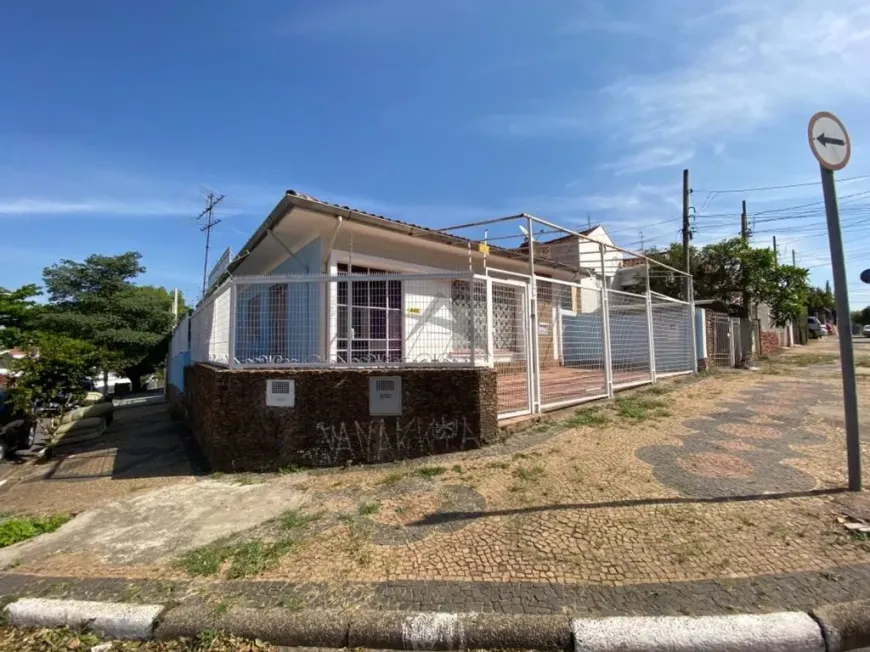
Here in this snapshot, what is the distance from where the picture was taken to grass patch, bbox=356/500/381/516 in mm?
3940

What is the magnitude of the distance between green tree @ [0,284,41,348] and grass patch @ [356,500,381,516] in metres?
20.8

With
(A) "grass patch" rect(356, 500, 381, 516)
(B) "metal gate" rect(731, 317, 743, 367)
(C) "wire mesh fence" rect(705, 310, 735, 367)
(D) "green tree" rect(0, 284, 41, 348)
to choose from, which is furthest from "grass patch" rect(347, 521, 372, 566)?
(D) "green tree" rect(0, 284, 41, 348)

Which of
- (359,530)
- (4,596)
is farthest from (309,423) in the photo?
(4,596)

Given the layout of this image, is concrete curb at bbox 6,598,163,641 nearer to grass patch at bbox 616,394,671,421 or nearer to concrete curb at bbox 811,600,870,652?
concrete curb at bbox 811,600,870,652

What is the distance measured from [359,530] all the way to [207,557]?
115cm

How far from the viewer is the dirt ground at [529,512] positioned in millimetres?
2967

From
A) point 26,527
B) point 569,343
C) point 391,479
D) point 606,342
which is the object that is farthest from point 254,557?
point 606,342

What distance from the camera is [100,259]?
967 inches

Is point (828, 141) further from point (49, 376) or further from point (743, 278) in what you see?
point (743, 278)

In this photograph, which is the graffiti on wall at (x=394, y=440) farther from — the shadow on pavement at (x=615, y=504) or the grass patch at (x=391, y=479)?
the shadow on pavement at (x=615, y=504)

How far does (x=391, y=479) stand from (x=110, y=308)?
86.0 ft

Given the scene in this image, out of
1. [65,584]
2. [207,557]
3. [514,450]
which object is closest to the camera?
[65,584]

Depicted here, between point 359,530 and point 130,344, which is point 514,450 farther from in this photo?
point 130,344

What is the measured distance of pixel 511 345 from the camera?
6191mm
